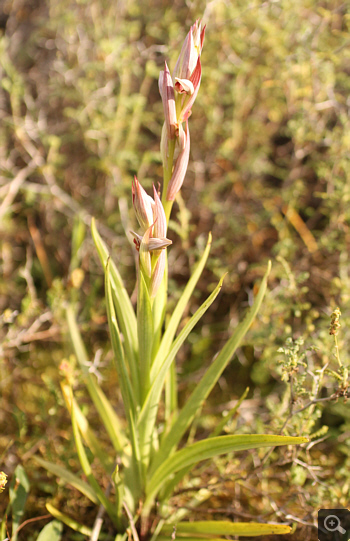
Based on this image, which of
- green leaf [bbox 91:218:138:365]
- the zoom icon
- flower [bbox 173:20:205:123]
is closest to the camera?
flower [bbox 173:20:205:123]

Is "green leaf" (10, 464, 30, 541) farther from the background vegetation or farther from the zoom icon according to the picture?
the zoom icon

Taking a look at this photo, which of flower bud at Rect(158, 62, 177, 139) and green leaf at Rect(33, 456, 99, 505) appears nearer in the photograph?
flower bud at Rect(158, 62, 177, 139)

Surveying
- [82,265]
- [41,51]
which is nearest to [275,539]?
[82,265]

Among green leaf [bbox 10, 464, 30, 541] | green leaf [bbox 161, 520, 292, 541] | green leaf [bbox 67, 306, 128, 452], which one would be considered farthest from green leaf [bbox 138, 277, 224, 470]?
green leaf [bbox 10, 464, 30, 541]

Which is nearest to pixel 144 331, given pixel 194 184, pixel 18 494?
pixel 18 494

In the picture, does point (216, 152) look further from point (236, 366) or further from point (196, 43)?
point (196, 43)

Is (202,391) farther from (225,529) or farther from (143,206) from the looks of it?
(143,206)

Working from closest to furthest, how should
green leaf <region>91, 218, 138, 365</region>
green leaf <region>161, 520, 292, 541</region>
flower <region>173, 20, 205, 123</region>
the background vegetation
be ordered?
Result: flower <region>173, 20, 205, 123</region> → green leaf <region>161, 520, 292, 541</region> → green leaf <region>91, 218, 138, 365</region> → the background vegetation
